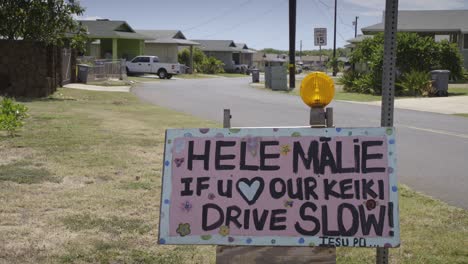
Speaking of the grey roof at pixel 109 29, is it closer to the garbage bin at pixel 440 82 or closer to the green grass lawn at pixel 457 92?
the green grass lawn at pixel 457 92

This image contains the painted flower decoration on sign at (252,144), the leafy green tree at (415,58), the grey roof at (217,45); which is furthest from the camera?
the grey roof at (217,45)

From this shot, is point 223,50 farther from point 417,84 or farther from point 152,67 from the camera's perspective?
point 417,84

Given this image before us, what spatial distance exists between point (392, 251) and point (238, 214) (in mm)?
1757

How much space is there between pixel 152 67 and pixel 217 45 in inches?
1476

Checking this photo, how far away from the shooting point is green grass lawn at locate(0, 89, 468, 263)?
4434 millimetres

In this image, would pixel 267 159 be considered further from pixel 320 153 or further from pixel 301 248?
pixel 301 248

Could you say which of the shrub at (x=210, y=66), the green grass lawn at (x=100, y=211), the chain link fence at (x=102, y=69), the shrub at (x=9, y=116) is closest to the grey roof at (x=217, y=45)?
the shrub at (x=210, y=66)

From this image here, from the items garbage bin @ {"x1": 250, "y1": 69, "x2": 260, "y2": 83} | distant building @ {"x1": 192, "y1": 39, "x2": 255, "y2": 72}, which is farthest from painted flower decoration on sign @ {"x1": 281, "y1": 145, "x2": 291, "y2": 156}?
distant building @ {"x1": 192, "y1": 39, "x2": 255, "y2": 72}

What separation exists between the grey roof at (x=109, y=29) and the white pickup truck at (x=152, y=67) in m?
3.74

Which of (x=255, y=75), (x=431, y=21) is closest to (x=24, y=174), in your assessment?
(x=255, y=75)

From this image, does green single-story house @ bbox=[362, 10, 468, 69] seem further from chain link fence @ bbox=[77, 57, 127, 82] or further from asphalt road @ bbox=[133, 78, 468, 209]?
asphalt road @ bbox=[133, 78, 468, 209]

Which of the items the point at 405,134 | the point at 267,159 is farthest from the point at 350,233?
the point at 405,134

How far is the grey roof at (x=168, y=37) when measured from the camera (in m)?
61.9

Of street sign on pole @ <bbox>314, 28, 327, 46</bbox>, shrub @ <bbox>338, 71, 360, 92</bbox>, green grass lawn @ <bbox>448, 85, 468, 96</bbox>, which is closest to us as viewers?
green grass lawn @ <bbox>448, 85, 468, 96</bbox>
